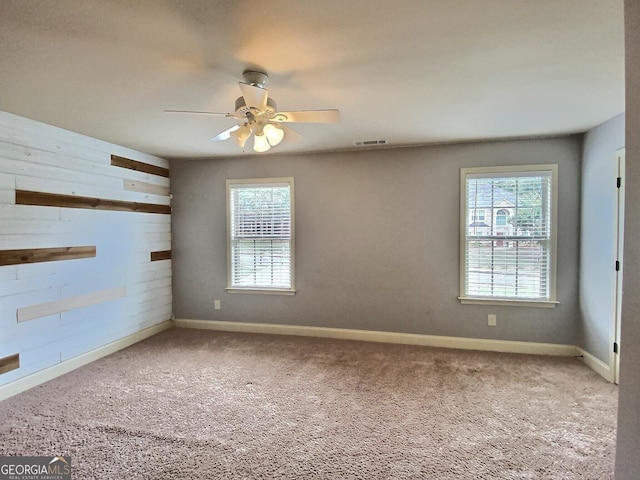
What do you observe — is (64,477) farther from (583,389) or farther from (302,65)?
(583,389)

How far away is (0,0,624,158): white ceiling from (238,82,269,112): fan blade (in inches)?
7.2

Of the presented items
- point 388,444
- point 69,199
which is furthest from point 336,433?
point 69,199

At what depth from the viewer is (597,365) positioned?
10.4 ft

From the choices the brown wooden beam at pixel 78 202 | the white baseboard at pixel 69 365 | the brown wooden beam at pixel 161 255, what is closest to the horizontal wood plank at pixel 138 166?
the brown wooden beam at pixel 78 202

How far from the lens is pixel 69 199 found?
3.29m

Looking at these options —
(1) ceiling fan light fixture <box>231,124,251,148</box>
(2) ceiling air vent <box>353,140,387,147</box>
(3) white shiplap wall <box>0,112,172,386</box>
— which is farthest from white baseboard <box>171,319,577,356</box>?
(1) ceiling fan light fixture <box>231,124,251,148</box>

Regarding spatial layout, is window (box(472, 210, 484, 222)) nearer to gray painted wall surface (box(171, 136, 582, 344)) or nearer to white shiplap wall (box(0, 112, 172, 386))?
gray painted wall surface (box(171, 136, 582, 344))

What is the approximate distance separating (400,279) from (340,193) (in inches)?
52.3

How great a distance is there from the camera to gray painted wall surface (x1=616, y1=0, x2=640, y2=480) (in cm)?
101

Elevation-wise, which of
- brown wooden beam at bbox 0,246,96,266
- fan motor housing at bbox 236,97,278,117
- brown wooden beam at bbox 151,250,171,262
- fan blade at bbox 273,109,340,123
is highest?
fan motor housing at bbox 236,97,278,117

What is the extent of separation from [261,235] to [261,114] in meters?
2.45

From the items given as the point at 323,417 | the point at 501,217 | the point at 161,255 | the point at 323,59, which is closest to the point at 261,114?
the point at 323,59

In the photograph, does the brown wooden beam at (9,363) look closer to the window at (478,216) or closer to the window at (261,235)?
the window at (261,235)

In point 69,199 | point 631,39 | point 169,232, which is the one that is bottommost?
point 169,232
